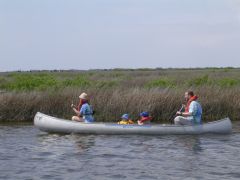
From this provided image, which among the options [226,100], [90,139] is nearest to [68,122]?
[90,139]

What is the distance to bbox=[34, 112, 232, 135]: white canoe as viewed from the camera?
19.5 meters

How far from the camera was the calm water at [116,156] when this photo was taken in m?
13.4

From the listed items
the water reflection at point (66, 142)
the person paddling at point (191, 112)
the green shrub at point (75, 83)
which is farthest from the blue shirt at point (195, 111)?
the green shrub at point (75, 83)

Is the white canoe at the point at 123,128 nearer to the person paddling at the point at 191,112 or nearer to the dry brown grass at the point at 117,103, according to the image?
the person paddling at the point at 191,112

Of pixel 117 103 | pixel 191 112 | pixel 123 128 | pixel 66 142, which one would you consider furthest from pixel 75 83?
pixel 66 142

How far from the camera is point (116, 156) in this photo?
15797 millimetres

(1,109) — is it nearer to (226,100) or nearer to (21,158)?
(21,158)

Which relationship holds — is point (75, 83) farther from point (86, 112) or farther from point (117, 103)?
point (86, 112)

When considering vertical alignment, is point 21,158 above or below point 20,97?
below

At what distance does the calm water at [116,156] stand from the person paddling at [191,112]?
2.29 feet

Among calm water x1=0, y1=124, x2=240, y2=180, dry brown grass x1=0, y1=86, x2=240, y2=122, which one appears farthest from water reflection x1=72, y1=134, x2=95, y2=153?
dry brown grass x1=0, y1=86, x2=240, y2=122

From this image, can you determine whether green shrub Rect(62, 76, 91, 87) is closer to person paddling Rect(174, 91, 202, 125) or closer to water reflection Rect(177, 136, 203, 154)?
person paddling Rect(174, 91, 202, 125)

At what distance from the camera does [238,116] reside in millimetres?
24781

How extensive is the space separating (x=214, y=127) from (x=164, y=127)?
1.90 meters
